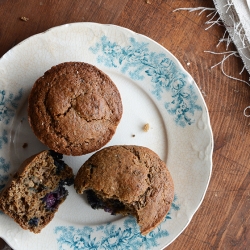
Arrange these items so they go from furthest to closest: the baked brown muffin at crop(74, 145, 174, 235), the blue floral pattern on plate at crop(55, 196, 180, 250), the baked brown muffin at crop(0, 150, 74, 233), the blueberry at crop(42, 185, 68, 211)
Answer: the blue floral pattern on plate at crop(55, 196, 180, 250), the blueberry at crop(42, 185, 68, 211), the baked brown muffin at crop(0, 150, 74, 233), the baked brown muffin at crop(74, 145, 174, 235)

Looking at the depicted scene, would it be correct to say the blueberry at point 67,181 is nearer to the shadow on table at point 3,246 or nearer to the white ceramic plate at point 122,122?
the white ceramic plate at point 122,122

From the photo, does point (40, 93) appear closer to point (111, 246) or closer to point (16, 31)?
point (16, 31)

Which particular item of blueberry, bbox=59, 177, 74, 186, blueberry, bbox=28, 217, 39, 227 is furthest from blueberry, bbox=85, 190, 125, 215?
blueberry, bbox=28, 217, 39, 227

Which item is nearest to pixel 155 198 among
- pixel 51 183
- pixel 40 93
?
pixel 51 183

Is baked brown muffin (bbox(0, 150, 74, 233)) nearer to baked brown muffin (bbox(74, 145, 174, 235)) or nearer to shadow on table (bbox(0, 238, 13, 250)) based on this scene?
baked brown muffin (bbox(74, 145, 174, 235))

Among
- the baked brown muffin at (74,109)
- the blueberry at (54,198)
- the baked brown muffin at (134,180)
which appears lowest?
the blueberry at (54,198)

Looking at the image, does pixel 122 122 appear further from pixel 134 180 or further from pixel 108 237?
pixel 108 237

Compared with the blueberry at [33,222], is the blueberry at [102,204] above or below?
above

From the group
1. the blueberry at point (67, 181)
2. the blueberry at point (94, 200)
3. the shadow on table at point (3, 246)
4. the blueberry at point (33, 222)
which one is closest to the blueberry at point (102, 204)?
the blueberry at point (94, 200)
